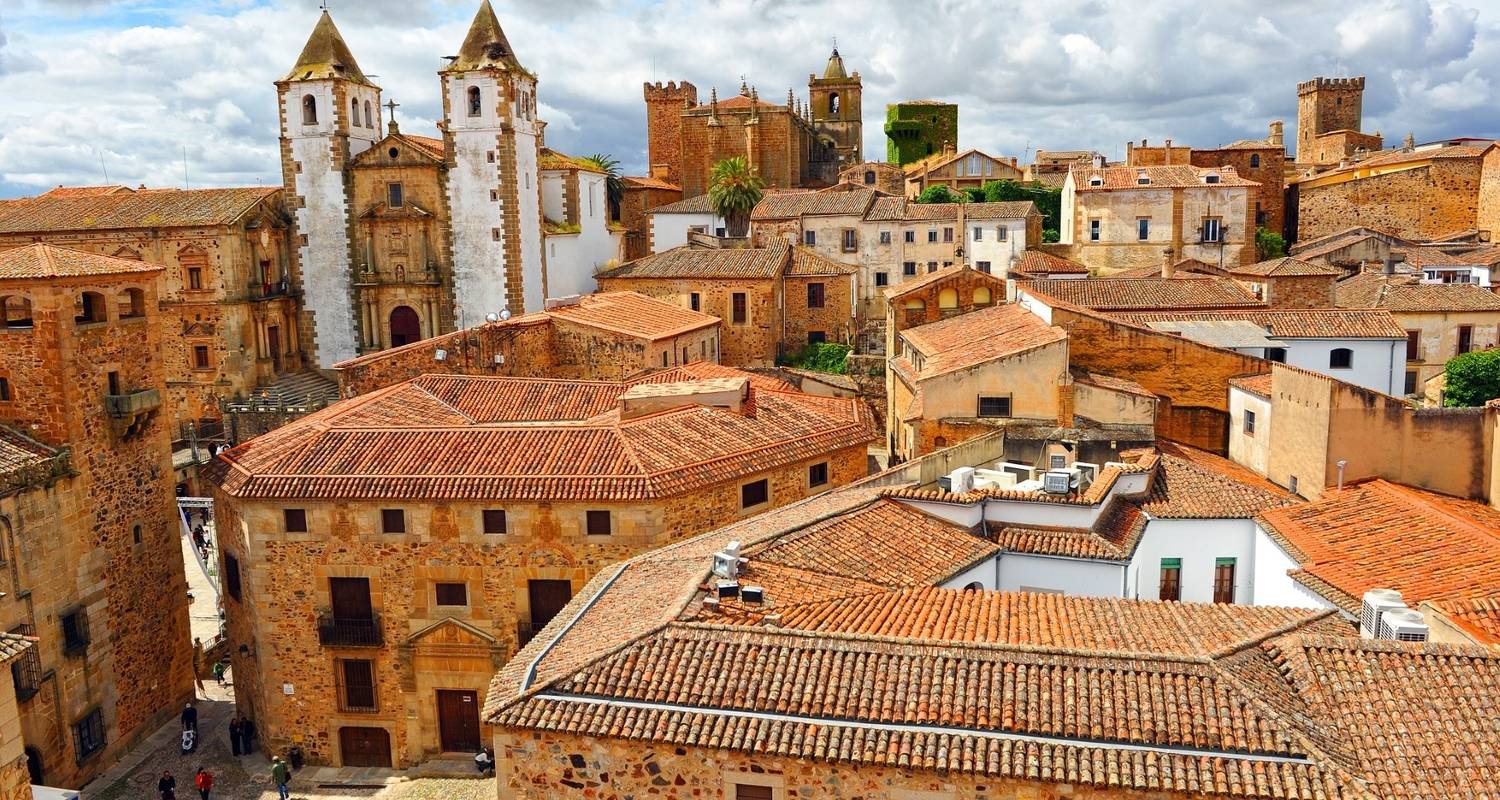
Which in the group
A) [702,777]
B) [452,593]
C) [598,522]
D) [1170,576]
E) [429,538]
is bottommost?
[452,593]

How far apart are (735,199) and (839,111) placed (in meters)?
27.6

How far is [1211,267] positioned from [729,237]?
22.2m

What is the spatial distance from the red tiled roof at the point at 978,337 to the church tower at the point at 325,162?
79.2ft

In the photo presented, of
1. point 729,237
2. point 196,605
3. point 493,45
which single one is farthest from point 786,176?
point 196,605

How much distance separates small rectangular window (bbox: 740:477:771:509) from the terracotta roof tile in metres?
20.9

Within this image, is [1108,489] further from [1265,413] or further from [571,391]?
[571,391]

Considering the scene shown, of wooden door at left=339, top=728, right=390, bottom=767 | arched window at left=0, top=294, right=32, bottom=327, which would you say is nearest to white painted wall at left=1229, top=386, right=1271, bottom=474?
wooden door at left=339, top=728, right=390, bottom=767

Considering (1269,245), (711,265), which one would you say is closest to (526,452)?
(711,265)

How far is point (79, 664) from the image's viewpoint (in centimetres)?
2264

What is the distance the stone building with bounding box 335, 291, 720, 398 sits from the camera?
33.1 m

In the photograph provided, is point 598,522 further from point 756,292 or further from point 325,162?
point 325,162

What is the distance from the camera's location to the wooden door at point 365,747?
22750 mm

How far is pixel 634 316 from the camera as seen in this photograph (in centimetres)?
3794

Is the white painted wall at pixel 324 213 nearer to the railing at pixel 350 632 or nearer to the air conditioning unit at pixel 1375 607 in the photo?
the railing at pixel 350 632
